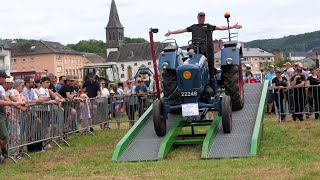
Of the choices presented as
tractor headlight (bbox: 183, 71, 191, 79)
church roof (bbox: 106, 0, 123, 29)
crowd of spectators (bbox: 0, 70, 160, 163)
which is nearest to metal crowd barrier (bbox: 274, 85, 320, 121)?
crowd of spectators (bbox: 0, 70, 160, 163)

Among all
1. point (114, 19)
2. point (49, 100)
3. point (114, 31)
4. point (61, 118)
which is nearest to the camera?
point (49, 100)

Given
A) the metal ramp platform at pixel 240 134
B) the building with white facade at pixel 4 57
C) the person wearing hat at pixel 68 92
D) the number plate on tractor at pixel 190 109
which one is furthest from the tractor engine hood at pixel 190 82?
the building with white facade at pixel 4 57

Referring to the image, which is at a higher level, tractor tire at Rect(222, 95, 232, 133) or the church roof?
the church roof

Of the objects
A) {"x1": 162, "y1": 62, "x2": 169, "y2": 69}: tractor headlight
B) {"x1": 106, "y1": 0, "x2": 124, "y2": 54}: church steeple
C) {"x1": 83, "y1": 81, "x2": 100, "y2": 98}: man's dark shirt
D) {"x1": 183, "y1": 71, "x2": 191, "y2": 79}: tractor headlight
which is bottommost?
{"x1": 83, "y1": 81, "x2": 100, "y2": 98}: man's dark shirt

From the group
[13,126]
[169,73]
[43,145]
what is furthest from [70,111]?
[169,73]

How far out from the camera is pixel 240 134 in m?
10.6

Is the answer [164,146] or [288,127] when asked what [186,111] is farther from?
[288,127]

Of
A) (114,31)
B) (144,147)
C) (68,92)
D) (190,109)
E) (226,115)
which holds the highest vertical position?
(114,31)

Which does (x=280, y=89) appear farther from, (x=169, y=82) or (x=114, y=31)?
(x=114, y=31)

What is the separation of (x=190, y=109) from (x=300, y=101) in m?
8.03

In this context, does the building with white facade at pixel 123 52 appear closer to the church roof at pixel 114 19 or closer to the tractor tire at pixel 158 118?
the church roof at pixel 114 19

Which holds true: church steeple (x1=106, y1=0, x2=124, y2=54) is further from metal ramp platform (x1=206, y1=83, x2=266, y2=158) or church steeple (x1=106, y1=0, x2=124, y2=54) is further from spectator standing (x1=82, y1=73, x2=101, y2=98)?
metal ramp platform (x1=206, y1=83, x2=266, y2=158)

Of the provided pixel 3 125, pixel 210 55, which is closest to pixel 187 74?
pixel 210 55

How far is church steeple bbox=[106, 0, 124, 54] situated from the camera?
14188cm
